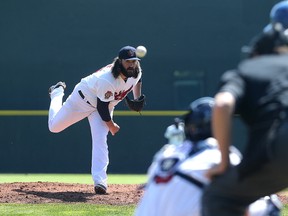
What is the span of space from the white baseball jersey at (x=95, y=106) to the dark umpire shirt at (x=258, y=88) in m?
4.88

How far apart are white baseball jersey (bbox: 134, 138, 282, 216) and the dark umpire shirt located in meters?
0.28

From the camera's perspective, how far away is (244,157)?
345 cm

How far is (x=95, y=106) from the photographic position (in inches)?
341

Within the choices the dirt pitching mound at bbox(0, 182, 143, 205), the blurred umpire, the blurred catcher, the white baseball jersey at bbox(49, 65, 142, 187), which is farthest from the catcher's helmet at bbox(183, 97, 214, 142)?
the white baseball jersey at bbox(49, 65, 142, 187)

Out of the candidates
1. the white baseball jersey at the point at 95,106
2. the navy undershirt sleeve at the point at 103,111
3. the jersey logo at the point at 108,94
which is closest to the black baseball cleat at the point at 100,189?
the white baseball jersey at the point at 95,106

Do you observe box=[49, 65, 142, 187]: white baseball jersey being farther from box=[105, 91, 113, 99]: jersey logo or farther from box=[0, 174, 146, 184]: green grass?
box=[0, 174, 146, 184]: green grass

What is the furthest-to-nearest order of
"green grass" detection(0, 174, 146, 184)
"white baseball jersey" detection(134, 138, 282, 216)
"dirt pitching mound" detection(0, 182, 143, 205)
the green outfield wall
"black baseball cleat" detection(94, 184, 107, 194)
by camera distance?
1. the green outfield wall
2. "green grass" detection(0, 174, 146, 184)
3. "black baseball cleat" detection(94, 184, 107, 194)
4. "dirt pitching mound" detection(0, 182, 143, 205)
5. "white baseball jersey" detection(134, 138, 282, 216)

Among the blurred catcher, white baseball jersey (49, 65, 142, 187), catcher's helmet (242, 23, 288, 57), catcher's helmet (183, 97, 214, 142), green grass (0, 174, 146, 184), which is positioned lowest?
green grass (0, 174, 146, 184)

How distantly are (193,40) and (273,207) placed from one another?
9.79m

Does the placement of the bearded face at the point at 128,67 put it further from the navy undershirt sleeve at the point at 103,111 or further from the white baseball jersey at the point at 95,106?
the navy undershirt sleeve at the point at 103,111

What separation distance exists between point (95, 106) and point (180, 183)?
16.8 ft

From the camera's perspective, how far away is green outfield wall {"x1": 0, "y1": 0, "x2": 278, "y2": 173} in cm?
1351

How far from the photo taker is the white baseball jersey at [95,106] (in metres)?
8.37

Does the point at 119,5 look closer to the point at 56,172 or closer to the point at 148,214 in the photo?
the point at 56,172
